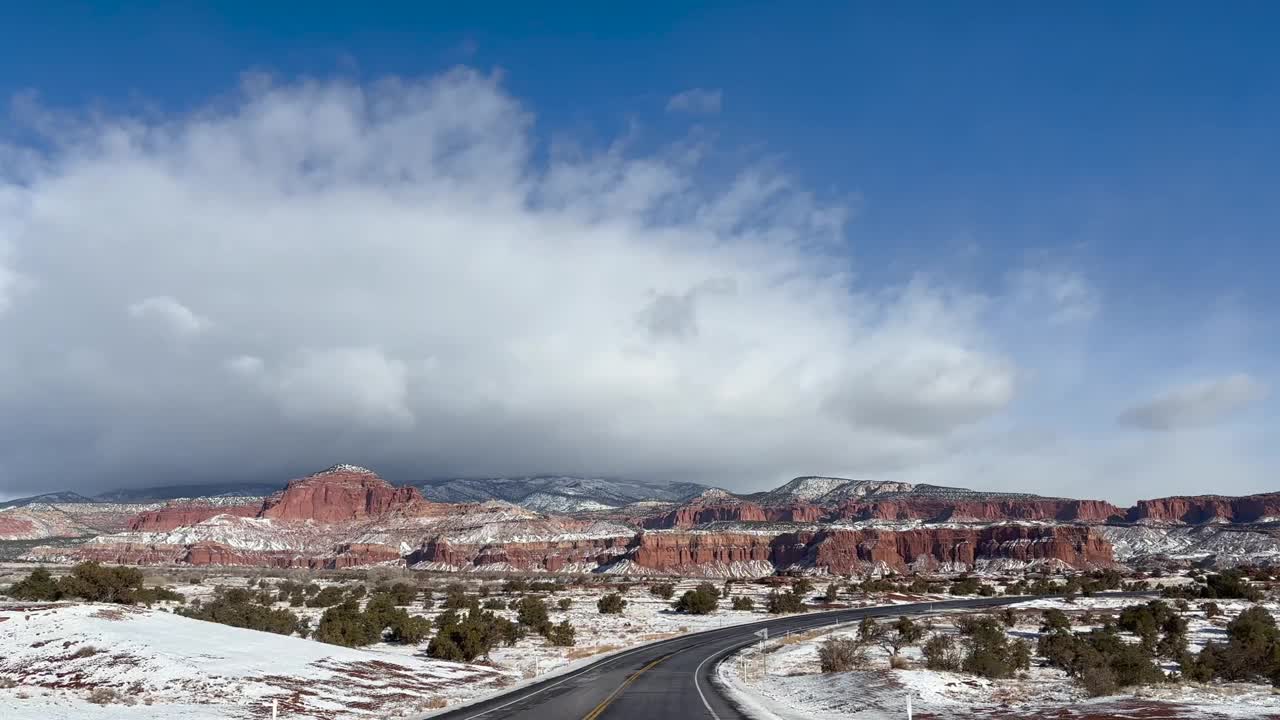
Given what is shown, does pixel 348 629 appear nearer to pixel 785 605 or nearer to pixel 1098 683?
pixel 1098 683

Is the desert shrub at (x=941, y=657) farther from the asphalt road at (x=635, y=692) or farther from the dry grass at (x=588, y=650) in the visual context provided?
the dry grass at (x=588, y=650)

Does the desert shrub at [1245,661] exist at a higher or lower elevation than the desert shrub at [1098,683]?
lower

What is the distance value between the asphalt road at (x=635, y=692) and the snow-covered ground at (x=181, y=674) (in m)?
2.93

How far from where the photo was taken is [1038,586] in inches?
4117

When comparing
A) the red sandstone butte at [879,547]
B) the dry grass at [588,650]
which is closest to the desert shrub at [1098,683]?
the dry grass at [588,650]

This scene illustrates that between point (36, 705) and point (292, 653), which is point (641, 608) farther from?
point (36, 705)

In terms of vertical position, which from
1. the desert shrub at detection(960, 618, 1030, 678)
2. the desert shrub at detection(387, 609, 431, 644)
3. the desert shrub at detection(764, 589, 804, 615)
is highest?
the desert shrub at detection(960, 618, 1030, 678)

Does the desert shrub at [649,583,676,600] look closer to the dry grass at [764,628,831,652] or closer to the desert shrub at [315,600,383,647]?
the dry grass at [764,628,831,652]

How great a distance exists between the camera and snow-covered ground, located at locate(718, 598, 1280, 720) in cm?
2281

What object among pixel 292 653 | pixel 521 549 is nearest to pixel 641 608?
pixel 292 653

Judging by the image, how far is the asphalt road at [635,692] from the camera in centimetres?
2394

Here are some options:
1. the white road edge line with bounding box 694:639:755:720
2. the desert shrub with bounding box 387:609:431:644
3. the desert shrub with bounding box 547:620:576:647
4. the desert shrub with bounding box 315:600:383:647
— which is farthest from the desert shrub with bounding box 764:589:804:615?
the desert shrub with bounding box 315:600:383:647

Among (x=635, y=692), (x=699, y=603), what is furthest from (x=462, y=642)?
(x=699, y=603)

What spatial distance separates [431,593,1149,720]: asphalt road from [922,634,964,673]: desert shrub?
10307 millimetres
